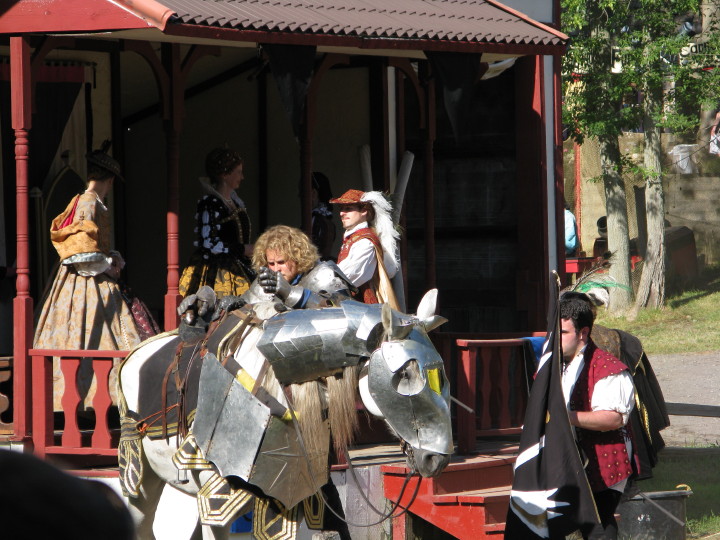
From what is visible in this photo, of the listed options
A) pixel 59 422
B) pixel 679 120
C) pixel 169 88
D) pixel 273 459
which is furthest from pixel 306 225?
pixel 679 120

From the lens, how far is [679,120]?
17156 millimetres

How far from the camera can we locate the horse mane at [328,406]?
473 cm

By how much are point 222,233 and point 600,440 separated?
3161mm

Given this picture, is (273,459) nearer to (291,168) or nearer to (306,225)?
(306,225)

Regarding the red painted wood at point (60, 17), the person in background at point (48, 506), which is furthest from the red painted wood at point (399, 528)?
the person in background at point (48, 506)

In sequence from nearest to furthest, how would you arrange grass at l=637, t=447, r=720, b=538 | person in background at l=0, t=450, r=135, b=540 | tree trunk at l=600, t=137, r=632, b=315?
1. person in background at l=0, t=450, r=135, b=540
2. grass at l=637, t=447, r=720, b=538
3. tree trunk at l=600, t=137, r=632, b=315

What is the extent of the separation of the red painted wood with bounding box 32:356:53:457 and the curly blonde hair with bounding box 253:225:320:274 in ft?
4.82

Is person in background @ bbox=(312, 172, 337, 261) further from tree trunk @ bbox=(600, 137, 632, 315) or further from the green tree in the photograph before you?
tree trunk @ bbox=(600, 137, 632, 315)

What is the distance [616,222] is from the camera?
1814cm

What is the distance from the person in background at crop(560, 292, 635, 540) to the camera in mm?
5250

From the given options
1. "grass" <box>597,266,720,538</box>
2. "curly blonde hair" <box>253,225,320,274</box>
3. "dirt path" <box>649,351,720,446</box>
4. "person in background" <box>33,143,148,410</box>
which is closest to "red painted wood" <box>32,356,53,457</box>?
"person in background" <box>33,143,148,410</box>

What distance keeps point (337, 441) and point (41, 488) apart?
11.3 ft

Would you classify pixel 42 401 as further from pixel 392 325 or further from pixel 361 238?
pixel 392 325

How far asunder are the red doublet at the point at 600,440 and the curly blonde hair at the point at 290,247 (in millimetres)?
1445
